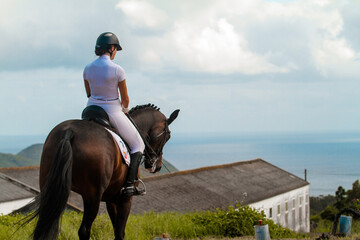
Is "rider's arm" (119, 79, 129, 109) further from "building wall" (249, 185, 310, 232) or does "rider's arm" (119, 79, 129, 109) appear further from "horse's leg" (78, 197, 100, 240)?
"building wall" (249, 185, 310, 232)

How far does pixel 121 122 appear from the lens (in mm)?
6598

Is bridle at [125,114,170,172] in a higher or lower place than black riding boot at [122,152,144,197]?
higher

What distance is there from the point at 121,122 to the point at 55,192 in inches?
60.6

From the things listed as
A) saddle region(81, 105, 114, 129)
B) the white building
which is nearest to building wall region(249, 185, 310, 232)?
the white building

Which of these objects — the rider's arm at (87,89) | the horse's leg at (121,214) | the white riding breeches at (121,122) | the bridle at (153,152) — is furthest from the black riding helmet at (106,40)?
the horse's leg at (121,214)

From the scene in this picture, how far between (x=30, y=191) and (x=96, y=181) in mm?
24015

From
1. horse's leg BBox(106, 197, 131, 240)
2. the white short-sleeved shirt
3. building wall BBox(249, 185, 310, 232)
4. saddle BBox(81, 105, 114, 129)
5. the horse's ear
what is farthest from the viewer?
building wall BBox(249, 185, 310, 232)

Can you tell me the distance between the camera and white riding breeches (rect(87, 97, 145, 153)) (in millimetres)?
6570

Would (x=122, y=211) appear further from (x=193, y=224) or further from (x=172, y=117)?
(x=193, y=224)

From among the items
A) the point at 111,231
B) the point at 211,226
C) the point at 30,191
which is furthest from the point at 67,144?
the point at 30,191

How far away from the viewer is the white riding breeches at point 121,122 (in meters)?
6.57

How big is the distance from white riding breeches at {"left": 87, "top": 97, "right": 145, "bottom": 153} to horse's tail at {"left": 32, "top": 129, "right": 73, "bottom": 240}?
1.04m

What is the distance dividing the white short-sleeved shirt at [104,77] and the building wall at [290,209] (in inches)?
1058

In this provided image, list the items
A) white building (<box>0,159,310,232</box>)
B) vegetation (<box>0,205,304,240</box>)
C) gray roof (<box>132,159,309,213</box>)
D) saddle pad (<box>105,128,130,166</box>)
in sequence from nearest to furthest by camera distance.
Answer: saddle pad (<box>105,128,130,166</box>), vegetation (<box>0,205,304,240</box>), gray roof (<box>132,159,309,213</box>), white building (<box>0,159,310,232</box>)
